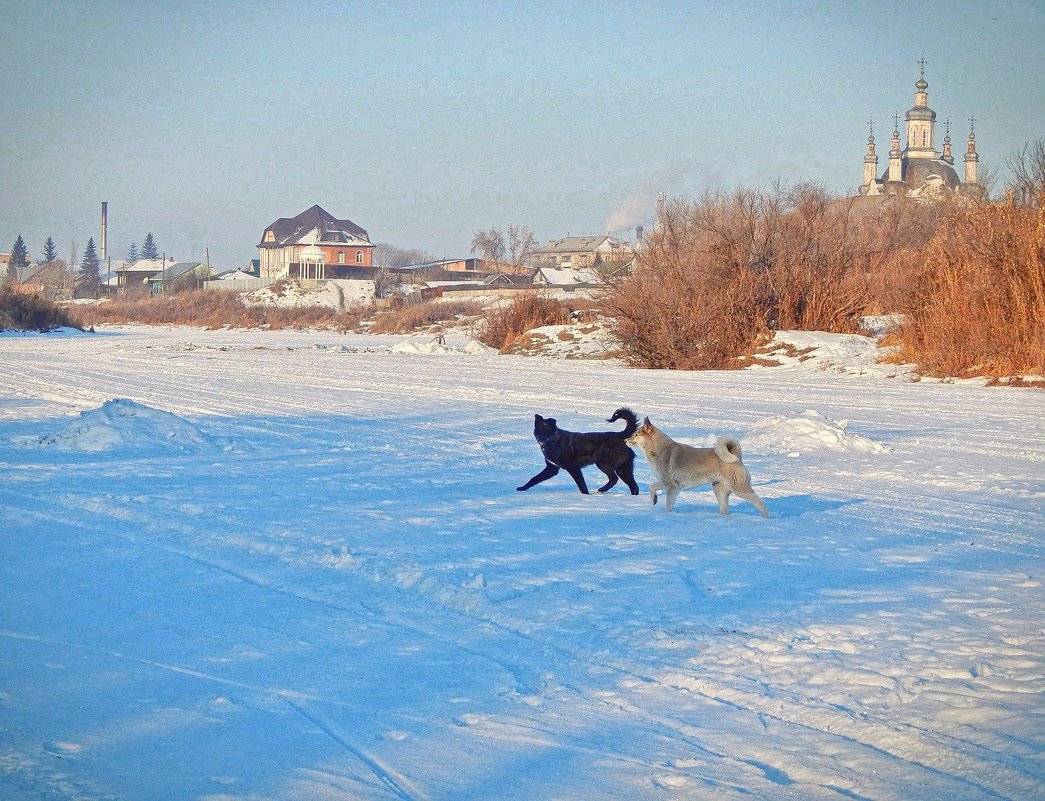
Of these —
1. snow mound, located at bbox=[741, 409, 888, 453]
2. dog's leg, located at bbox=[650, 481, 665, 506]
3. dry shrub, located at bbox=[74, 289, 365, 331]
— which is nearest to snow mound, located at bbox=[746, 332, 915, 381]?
snow mound, located at bbox=[741, 409, 888, 453]

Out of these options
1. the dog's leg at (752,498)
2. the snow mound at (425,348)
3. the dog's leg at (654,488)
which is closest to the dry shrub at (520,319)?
the snow mound at (425,348)

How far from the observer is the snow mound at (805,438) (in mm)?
13250

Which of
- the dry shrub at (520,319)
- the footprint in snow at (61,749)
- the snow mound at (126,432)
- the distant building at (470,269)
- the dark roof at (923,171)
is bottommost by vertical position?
the footprint in snow at (61,749)

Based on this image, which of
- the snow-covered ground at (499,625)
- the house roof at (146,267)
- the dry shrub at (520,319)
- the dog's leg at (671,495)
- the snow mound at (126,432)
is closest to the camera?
the snow-covered ground at (499,625)

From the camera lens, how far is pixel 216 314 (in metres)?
74.9

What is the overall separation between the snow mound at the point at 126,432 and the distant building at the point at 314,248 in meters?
96.9

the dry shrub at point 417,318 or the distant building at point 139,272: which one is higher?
the distant building at point 139,272

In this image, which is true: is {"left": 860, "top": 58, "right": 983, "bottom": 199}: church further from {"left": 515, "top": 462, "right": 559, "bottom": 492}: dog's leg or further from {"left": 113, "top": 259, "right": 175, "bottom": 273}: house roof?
{"left": 515, "top": 462, "right": 559, "bottom": 492}: dog's leg

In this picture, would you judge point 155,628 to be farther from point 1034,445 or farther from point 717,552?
point 1034,445

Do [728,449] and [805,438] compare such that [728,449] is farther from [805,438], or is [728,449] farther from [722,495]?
[805,438]

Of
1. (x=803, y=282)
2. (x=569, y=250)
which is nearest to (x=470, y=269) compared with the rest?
(x=569, y=250)

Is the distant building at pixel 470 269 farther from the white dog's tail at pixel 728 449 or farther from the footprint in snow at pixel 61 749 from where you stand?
the footprint in snow at pixel 61 749

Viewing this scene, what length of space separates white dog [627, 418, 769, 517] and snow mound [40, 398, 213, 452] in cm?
621

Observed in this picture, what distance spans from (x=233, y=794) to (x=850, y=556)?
5.13m
